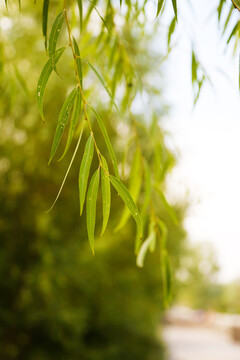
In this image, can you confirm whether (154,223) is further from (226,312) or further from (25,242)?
(226,312)

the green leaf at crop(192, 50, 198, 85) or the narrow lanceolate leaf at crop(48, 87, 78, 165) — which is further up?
the green leaf at crop(192, 50, 198, 85)

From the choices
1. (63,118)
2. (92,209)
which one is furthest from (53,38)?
(92,209)

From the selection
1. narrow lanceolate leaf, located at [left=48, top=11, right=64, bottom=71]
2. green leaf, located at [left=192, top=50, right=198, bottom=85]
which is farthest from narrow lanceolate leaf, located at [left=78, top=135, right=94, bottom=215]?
green leaf, located at [left=192, top=50, right=198, bottom=85]

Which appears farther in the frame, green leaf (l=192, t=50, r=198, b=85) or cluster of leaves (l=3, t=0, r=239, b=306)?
green leaf (l=192, t=50, r=198, b=85)

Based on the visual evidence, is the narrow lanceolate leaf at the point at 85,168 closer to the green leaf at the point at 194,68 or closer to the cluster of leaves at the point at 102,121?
the cluster of leaves at the point at 102,121

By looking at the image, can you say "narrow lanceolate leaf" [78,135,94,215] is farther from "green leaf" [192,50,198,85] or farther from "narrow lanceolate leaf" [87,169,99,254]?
"green leaf" [192,50,198,85]

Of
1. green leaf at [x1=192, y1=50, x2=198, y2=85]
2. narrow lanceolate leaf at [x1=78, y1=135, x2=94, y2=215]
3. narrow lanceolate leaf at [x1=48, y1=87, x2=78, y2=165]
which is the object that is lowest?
narrow lanceolate leaf at [x1=78, y1=135, x2=94, y2=215]

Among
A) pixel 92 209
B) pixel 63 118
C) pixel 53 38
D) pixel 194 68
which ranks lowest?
pixel 92 209

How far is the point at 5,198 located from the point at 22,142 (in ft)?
1.90

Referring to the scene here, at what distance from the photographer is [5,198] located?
4062 millimetres

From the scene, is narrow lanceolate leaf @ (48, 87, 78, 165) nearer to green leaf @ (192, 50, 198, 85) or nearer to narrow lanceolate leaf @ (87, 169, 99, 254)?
narrow lanceolate leaf @ (87, 169, 99, 254)

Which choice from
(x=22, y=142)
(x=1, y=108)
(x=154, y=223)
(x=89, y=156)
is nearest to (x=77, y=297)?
(x=22, y=142)

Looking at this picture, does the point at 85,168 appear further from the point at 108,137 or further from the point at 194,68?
the point at 194,68

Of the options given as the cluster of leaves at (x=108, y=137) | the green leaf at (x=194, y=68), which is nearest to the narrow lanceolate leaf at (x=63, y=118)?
the cluster of leaves at (x=108, y=137)
